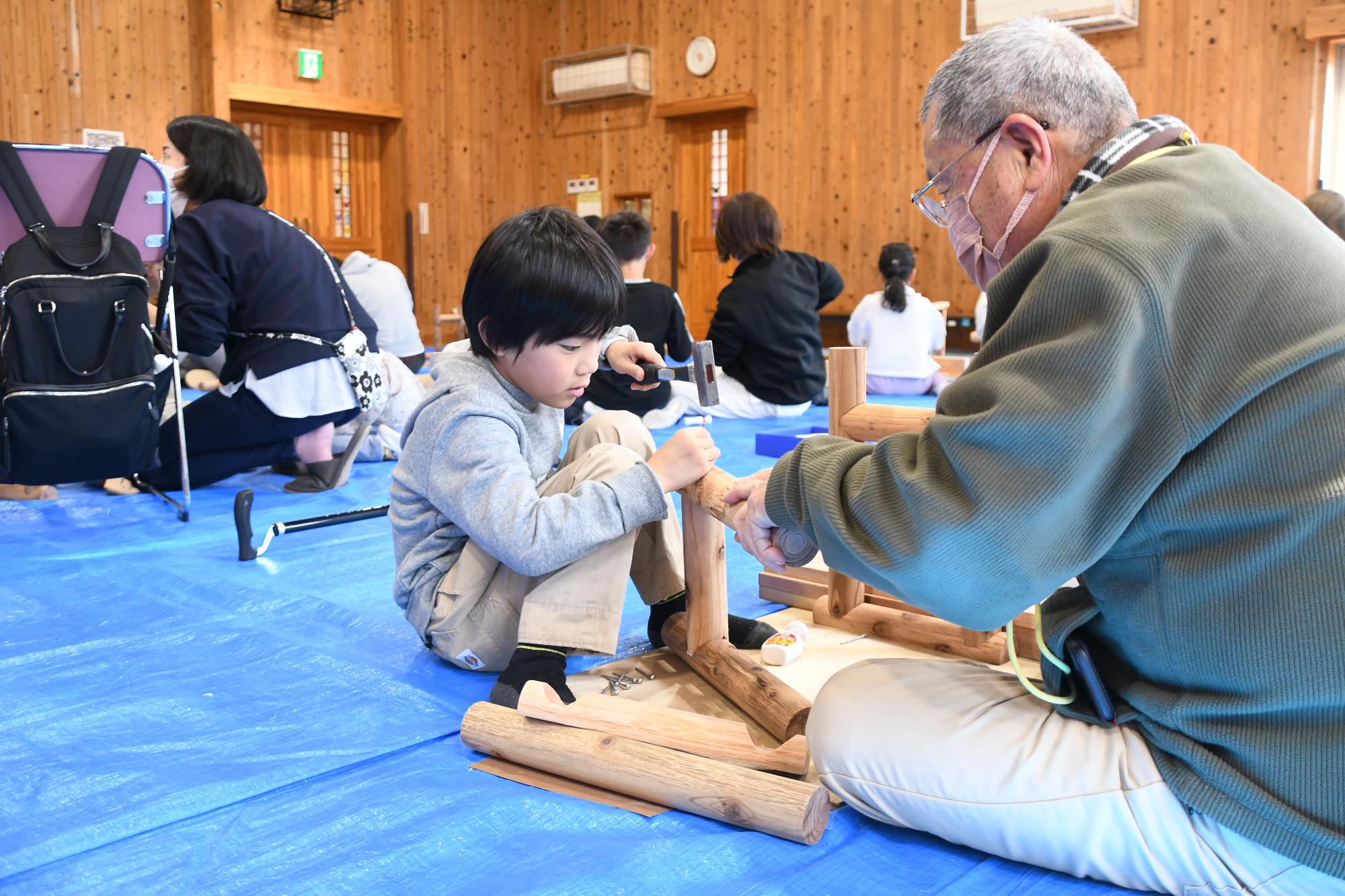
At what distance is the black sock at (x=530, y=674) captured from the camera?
5.32 ft

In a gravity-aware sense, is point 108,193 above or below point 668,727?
above

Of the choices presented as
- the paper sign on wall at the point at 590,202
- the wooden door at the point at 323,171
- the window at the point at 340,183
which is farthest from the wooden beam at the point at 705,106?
the window at the point at 340,183

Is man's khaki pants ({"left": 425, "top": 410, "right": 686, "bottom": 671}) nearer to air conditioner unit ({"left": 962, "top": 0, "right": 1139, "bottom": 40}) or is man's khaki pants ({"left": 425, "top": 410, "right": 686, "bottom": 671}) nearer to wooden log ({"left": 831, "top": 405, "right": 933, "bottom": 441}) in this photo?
wooden log ({"left": 831, "top": 405, "right": 933, "bottom": 441})

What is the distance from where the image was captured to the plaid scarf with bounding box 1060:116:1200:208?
1.14 metres

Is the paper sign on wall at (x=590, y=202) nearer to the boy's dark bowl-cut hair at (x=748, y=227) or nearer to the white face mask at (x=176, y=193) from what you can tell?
the boy's dark bowl-cut hair at (x=748, y=227)

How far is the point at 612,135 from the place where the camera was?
11.0 meters

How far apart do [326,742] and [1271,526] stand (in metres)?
1.28

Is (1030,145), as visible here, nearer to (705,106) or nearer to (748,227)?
(748,227)

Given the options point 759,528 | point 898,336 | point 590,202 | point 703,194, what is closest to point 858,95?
point 703,194

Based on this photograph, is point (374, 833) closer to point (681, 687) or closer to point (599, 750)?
point (599, 750)

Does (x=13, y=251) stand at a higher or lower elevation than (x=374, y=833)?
higher

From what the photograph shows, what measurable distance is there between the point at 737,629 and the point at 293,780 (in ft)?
2.73

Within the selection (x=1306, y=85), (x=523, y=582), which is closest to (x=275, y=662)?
(x=523, y=582)

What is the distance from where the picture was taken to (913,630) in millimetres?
2018
